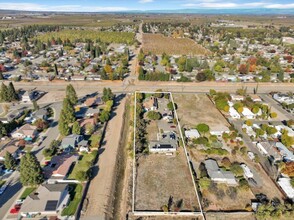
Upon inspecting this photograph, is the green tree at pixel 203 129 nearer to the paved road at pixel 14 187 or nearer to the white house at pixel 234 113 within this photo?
the white house at pixel 234 113

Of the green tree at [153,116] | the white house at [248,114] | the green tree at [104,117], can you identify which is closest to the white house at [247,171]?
the white house at [248,114]

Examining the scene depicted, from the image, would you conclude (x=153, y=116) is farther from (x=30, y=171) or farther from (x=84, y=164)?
(x=30, y=171)

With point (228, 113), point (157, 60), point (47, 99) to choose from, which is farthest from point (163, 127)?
point (157, 60)

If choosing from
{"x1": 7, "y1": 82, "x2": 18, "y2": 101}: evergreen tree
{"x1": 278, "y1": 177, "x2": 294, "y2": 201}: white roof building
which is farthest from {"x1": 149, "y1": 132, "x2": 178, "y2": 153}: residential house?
{"x1": 7, "y1": 82, "x2": 18, "y2": 101}: evergreen tree

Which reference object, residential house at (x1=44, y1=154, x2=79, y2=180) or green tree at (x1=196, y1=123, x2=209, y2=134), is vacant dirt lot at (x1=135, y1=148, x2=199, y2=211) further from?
residential house at (x1=44, y1=154, x2=79, y2=180)

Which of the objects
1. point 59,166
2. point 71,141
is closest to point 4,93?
point 71,141
